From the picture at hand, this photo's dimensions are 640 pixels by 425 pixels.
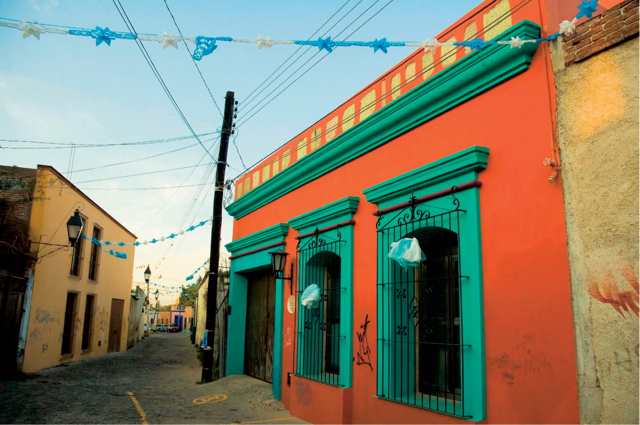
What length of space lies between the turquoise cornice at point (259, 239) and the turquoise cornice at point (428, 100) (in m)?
0.81

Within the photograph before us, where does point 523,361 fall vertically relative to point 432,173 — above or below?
below

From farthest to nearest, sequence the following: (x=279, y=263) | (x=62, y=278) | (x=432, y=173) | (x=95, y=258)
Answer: (x=95, y=258), (x=62, y=278), (x=279, y=263), (x=432, y=173)

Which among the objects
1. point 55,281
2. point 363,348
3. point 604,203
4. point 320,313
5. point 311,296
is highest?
point 604,203

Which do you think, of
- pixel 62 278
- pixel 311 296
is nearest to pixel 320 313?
pixel 311 296

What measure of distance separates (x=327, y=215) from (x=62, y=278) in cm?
971

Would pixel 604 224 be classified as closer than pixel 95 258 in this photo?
Yes

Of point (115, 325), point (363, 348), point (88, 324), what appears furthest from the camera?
→ point (115, 325)

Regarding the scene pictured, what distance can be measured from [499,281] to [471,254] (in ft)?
1.19

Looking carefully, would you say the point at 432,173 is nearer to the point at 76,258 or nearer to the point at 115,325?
the point at 76,258

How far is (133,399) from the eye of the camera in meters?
8.19

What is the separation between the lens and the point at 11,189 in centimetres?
1128

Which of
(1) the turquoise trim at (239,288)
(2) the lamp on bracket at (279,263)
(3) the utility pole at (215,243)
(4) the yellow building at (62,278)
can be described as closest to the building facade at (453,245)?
(2) the lamp on bracket at (279,263)

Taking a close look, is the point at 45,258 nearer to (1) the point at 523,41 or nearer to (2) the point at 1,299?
(2) the point at 1,299

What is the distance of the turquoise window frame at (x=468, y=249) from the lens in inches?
159
